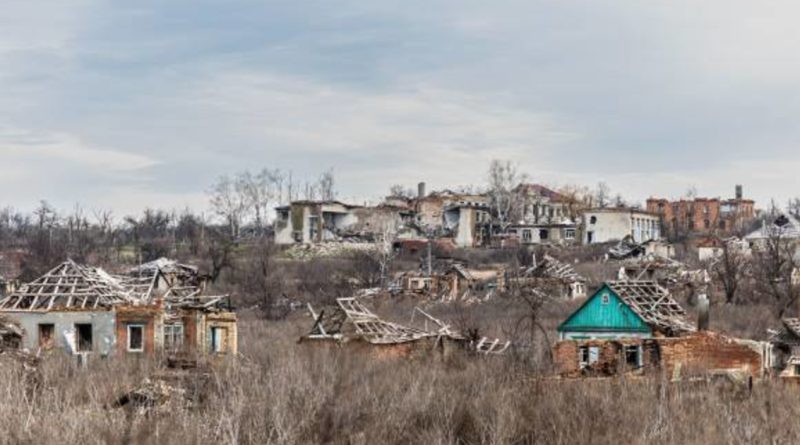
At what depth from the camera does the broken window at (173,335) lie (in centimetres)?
2688

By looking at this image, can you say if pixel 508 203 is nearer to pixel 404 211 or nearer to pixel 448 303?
pixel 404 211

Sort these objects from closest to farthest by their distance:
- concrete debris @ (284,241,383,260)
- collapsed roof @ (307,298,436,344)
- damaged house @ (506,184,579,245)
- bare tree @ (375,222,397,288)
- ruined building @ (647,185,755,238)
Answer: collapsed roof @ (307,298,436,344)
bare tree @ (375,222,397,288)
concrete debris @ (284,241,383,260)
damaged house @ (506,184,579,245)
ruined building @ (647,185,755,238)

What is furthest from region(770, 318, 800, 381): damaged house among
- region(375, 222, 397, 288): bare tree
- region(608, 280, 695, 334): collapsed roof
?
region(375, 222, 397, 288): bare tree

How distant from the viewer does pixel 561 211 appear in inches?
3278

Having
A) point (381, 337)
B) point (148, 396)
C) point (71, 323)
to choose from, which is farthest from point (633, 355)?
point (71, 323)

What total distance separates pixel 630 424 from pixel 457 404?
242cm

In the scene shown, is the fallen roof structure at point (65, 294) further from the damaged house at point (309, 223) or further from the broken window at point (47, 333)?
the damaged house at point (309, 223)

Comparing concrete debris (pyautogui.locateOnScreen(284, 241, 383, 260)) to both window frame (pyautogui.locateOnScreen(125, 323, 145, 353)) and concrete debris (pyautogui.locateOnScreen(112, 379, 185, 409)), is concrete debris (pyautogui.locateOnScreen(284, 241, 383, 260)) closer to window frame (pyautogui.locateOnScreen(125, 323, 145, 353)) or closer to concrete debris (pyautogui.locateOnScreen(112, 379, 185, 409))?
window frame (pyautogui.locateOnScreen(125, 323, 145, 353))

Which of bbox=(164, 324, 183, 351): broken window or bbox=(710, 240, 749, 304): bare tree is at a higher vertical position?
bbox=(710, 240, 749, 304): bare tree

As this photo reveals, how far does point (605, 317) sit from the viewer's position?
92.1 ft

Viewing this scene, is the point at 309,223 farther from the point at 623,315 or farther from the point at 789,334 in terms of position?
the point at 789,334

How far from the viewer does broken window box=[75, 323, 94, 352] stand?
87.3 ft

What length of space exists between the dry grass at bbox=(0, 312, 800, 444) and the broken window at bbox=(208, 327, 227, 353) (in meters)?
10.2

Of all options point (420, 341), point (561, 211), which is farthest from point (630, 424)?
point (561, 211)
